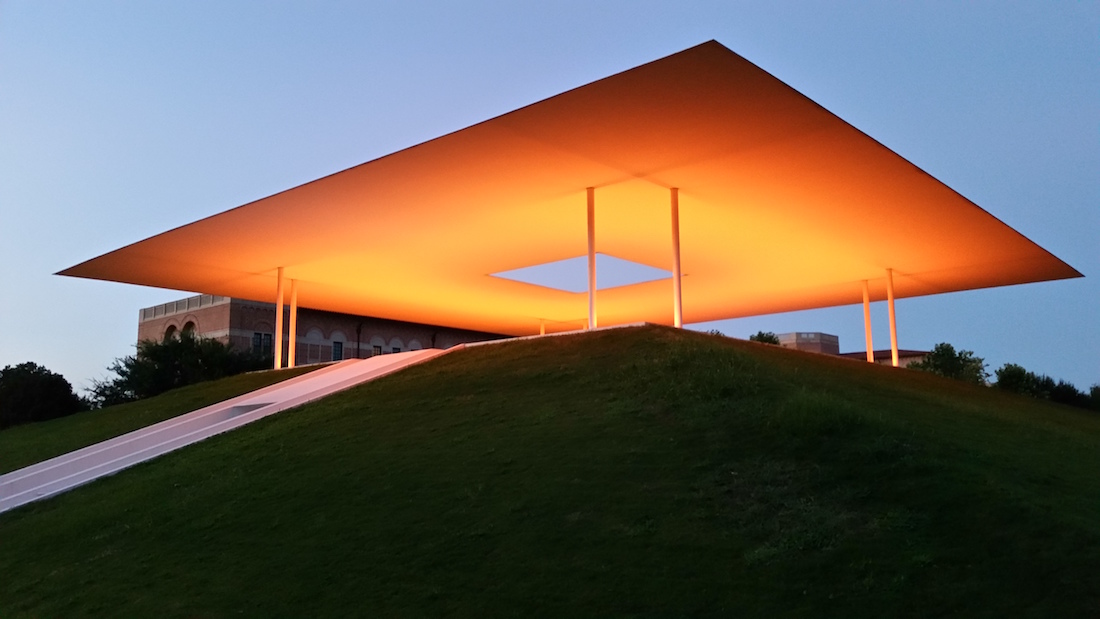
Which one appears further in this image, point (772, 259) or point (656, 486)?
point (772, 259)

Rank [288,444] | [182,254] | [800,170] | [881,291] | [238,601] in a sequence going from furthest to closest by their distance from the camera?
[881,291] → [182,254] → [800,170] → [288,444] → [238,601]

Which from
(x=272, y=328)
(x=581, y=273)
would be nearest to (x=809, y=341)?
(x=272, y=328)

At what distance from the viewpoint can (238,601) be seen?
725 cm

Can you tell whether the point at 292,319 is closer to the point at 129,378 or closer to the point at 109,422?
the point at 109,422

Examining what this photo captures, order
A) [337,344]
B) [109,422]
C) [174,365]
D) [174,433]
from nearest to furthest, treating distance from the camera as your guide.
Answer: [174,433] < [109,422] < [174,365] < [337,344]

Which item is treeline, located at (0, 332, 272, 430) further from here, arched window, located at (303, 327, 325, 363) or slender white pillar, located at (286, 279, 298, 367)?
arched window, located at (303, 327, 325, 363)

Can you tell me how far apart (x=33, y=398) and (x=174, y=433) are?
14.7 meters

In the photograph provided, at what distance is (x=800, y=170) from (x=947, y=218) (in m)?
4.68

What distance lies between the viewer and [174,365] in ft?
94.2

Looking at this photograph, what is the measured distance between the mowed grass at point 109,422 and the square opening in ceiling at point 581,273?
305 inches

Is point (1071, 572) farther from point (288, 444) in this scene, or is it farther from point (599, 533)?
point (288, 444)

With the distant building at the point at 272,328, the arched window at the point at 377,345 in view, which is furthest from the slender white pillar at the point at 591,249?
the arched window at the point at 377,345

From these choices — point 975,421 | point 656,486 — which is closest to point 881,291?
point 975,421

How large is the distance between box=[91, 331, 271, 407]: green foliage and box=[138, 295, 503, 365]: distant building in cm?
880
